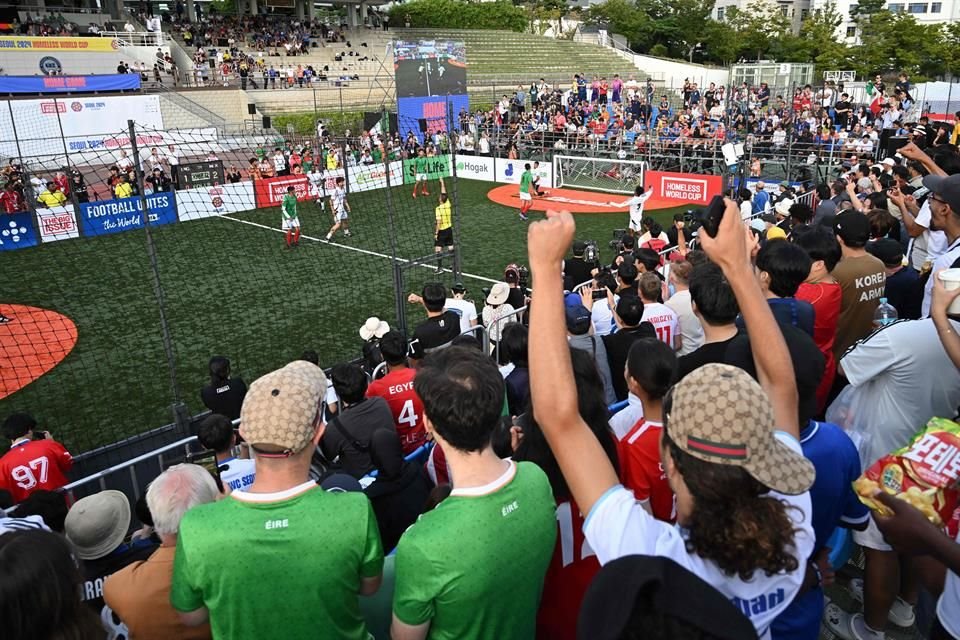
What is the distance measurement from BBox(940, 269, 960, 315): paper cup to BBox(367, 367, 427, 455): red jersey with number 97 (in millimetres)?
3520

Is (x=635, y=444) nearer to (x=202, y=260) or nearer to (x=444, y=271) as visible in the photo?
(x=444, y=271)

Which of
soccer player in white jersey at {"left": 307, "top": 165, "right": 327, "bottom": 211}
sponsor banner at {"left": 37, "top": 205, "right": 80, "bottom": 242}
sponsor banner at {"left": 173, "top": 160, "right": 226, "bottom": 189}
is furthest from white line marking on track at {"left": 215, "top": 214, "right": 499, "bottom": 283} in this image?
sponsor banner at {"left": 37, "top": 205, "right": 80, "bottom": 242}

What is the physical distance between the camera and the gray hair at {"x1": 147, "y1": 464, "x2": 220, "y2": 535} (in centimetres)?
300

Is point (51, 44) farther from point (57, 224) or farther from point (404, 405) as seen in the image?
point (404, 405)

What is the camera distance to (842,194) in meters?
11.8

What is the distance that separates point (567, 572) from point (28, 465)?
5.42 metres

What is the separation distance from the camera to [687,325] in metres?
6.68

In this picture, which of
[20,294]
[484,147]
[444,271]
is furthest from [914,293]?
[484,147]

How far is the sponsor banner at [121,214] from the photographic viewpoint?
19.3 meters

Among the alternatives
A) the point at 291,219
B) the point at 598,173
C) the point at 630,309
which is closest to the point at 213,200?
the point at 291,219

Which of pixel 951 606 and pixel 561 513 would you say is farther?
pixel 561 513

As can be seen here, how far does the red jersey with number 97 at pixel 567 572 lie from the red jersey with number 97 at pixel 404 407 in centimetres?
Answer: 265

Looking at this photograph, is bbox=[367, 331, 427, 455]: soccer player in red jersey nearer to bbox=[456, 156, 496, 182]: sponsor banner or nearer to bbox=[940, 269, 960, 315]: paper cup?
bbox=[940, 269, 960, 315]: paper cup

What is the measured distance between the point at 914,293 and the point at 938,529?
5048 millimetres
